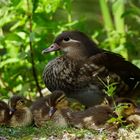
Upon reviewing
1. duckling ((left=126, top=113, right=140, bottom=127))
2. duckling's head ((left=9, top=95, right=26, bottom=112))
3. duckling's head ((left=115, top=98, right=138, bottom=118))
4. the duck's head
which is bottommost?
duckling ((left=126, top=113, right=140, bottom=127))

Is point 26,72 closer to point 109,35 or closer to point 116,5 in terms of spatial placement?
point 109,35

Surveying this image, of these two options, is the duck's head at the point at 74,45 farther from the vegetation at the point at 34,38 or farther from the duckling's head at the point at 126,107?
the duckling's head at the point at 126,107

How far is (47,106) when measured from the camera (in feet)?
21.5

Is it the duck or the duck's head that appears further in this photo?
the duck's head

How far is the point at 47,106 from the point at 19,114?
274 millimetres

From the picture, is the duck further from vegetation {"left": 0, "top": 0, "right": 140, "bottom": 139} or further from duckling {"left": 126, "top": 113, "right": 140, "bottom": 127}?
duckling {"left": 126, "top": 113, "right": 140, "bottom": 127}

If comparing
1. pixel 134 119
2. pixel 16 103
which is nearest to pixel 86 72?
pixel 16 103

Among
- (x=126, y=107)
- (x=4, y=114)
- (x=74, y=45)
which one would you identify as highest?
(x=74, y=45)

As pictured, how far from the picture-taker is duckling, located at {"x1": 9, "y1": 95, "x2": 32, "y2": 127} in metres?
6.41

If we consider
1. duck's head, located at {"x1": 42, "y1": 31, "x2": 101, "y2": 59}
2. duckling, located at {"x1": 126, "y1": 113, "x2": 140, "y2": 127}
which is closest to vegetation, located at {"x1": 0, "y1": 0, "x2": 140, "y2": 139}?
duck's head, located at {"x1": 42, "y1": 31, "x2": 101, "y2": 59}

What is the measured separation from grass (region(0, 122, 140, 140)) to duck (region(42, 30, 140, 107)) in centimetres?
115

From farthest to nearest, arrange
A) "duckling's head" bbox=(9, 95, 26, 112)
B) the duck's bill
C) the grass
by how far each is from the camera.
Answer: the duck's bill → "duckling's head" bbox=(9, 95, 26, 112) → the grass

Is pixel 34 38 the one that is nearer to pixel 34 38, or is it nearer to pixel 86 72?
pixel 34 38

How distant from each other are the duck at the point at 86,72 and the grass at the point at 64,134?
1.15 metres
